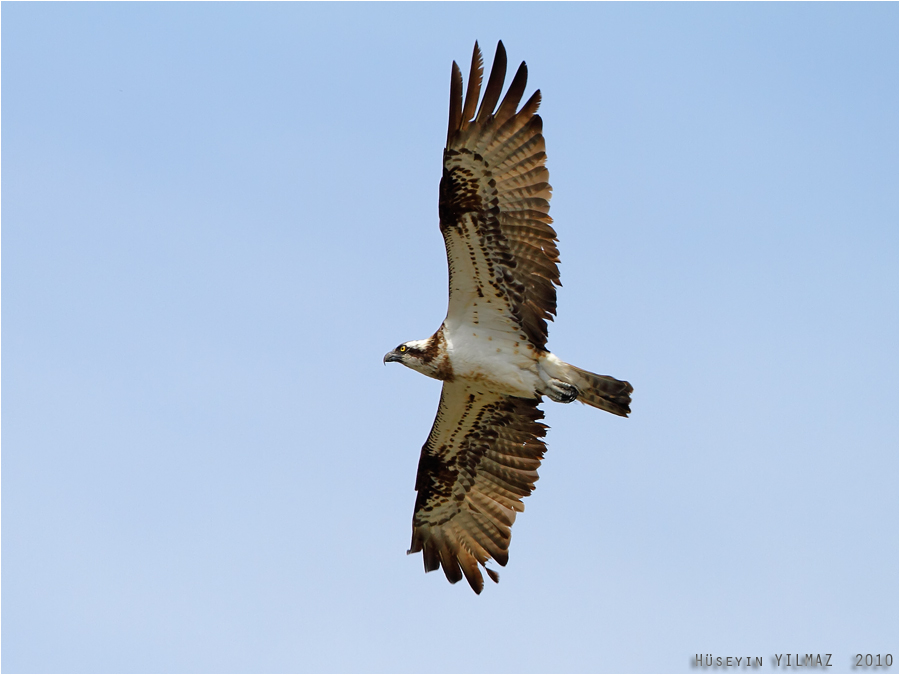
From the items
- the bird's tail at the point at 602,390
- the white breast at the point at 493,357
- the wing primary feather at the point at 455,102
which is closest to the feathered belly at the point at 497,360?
the white breast at the point at 493,357

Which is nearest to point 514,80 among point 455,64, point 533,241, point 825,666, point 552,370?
point 455,64

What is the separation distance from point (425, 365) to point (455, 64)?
333 cm

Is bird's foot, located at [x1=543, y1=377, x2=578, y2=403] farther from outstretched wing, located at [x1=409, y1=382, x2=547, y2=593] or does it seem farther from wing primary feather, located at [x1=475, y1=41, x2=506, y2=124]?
wing primary feather, located at [x1=475, y1=41, x2=506, y2=124]

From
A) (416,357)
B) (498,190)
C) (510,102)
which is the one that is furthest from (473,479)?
(510,102)

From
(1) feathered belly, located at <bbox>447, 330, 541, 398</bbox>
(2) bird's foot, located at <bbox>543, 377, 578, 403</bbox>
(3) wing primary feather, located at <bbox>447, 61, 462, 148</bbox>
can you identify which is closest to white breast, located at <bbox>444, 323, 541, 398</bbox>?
(1) feathered belly, located at <bbox>447, 330, 541, 398</bbox>

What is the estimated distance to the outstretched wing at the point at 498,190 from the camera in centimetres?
1169

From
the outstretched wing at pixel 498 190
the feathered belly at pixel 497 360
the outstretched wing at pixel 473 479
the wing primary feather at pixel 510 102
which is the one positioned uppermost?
the wing primary feather at pixel 510 102

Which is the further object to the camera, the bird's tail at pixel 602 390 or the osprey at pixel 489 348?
the bird's tail at pixel 602 390

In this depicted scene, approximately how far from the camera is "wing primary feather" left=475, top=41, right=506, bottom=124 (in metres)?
11.6

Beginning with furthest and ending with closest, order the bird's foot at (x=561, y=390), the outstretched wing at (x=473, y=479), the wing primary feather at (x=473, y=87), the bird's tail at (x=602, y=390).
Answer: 1. the outstretched wing at (x=473, y=479)
2. the bird's foot at (x=561, y=390)
3. the bird's tail at (x=602, y=390)
4. the wing primary feather at (x=473, y=87)

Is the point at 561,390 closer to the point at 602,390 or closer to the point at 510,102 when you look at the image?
the point at 602,390

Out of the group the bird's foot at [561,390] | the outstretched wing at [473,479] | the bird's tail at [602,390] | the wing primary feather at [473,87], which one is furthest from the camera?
the outstretched wing at [473,479]

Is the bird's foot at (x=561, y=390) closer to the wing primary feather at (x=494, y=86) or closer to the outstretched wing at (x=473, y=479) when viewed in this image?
the outstretched wing at (x=473, y=479)

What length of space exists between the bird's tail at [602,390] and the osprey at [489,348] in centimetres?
1
